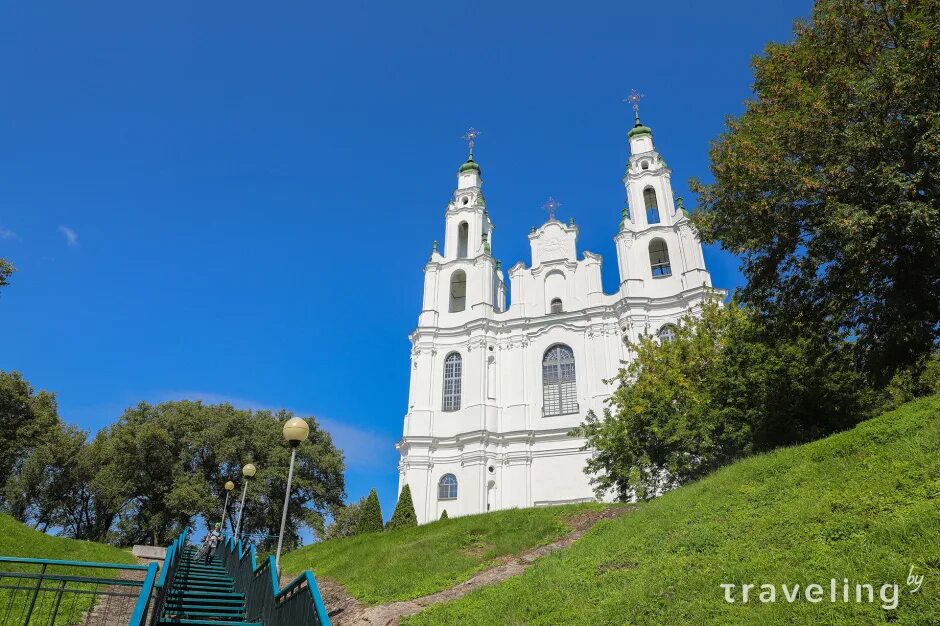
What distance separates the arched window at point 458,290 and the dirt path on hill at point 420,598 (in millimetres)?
27589

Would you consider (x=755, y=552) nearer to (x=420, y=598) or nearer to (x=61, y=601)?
(x=420, y=598)

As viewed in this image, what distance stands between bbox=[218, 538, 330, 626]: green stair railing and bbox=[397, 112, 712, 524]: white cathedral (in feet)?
74.9

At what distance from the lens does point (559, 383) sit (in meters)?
36.5

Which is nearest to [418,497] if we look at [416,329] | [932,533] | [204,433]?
[416,329]

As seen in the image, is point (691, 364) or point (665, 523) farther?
point (691, 364)

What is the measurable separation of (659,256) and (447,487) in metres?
20.6

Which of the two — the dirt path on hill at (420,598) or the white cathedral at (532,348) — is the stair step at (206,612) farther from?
the white cathedral at (532,348)

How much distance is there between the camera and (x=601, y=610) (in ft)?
27.8

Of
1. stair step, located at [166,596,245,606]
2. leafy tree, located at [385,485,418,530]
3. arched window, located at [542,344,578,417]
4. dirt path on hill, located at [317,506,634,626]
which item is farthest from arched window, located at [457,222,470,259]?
stair step, located at [166,596,245,606]

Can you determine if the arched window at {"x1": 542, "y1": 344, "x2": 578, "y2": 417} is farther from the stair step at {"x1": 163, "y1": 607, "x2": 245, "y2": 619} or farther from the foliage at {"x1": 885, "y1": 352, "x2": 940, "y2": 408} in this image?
the stair step at {"x1": 163, "y1": 607, "x2": 245, "y2": 619}

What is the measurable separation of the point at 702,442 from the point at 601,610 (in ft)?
41.2

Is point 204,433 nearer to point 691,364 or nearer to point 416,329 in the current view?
point 416,329

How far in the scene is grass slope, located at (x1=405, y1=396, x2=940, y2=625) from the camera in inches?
268

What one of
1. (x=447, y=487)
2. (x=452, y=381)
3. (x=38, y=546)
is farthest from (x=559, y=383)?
(x=38, y=546)
